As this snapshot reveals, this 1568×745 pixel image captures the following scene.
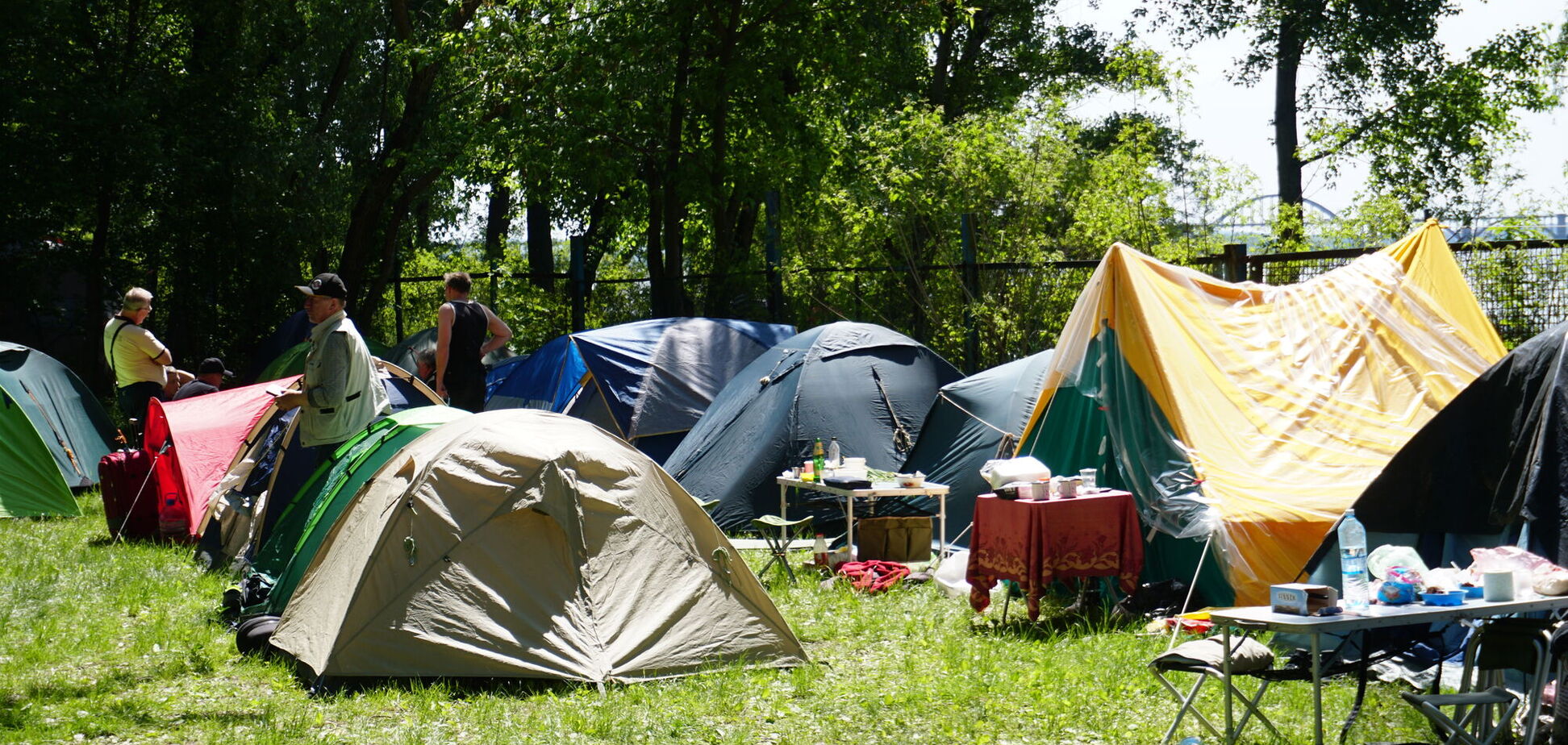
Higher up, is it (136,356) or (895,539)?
(136,356)

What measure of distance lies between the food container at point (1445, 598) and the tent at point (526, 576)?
264 cm

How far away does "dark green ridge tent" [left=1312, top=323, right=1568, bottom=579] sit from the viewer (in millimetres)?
4941

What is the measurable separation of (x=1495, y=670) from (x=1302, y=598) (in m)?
0.87

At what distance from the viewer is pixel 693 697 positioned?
17.6 ft

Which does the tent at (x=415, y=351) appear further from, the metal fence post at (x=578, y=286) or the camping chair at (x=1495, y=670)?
the camping chair at (x=1495, y=670)

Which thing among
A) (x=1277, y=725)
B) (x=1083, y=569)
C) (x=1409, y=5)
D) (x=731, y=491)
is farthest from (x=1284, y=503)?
(x=1409, y=5)

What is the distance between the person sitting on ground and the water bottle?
8.79 m

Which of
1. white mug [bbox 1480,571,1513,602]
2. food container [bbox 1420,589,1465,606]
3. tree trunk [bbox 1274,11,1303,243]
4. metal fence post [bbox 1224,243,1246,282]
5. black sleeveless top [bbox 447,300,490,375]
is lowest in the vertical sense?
food container [bbox 1420,589,1465,606]

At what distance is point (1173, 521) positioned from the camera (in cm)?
677

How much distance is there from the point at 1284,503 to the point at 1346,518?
1280 mm

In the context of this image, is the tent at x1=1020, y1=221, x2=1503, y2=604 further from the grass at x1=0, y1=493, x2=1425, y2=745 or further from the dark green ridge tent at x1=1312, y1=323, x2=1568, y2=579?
the dark green ridge tent at x1=1312, y1=323, x2=1568, y2=579

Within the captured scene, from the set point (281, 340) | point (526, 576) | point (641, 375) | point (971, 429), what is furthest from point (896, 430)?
point (281, 340)

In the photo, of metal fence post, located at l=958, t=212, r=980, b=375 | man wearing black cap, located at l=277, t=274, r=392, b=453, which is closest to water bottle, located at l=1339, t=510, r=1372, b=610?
man wearing black cap, located at l=277, t=274, r=392, b=453

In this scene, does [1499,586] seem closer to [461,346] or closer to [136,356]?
[461,346]
